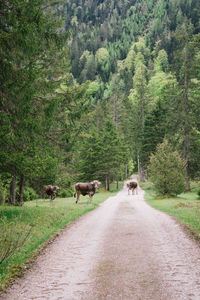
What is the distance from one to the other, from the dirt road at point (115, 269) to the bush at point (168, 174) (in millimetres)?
18761

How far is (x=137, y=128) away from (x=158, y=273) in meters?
58.2

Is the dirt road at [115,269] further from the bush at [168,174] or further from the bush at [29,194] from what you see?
the bush at [168,174]

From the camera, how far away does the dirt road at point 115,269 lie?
4.59 m

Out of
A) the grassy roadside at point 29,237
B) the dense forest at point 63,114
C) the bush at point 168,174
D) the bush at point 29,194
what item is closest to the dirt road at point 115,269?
the grassy roadside at point 29,237

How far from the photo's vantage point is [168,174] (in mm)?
27953

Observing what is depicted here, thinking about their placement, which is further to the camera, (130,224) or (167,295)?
(130,224)

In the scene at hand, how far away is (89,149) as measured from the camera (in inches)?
1667

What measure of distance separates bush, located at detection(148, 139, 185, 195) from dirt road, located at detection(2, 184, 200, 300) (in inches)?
739

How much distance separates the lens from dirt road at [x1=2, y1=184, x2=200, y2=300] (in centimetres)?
459

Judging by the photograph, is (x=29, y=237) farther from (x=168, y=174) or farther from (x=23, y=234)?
(x=168, y=174)

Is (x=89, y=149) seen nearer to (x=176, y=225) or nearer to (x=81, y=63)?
(x=176, y=225)

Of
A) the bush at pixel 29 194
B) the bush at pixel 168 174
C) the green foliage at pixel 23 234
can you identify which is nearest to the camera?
the green foliage at pixel 23 234

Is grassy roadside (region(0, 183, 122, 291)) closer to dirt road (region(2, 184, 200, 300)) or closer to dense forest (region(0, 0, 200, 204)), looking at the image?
dirt road (region(2, 184, 200, 300))

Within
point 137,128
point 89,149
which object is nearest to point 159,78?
point 137,128
